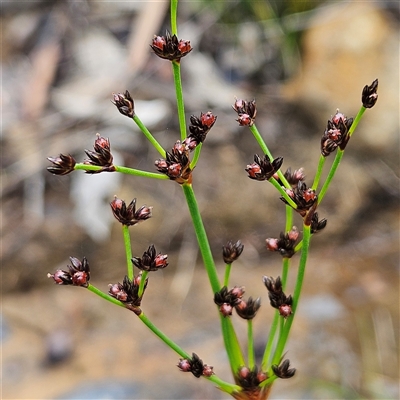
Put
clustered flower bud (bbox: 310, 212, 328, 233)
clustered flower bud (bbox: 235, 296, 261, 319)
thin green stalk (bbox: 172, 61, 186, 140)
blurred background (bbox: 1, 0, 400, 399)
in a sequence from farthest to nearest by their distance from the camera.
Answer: blurred background (bbox: 1, 0, 400, 399) < clustered flower bud (bbox: 235, 296, 261, 319) < clustered flower bud (bbox: 310, 212, 328, 233) < thin green stalk (bbox: 172, 61, 186, 140)

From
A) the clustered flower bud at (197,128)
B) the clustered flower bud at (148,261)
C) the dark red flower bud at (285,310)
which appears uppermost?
the clustered flower bud at (197,128)

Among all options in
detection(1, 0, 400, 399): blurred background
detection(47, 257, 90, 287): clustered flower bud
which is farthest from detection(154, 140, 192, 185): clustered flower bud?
detection(1, 0, 400, 399): blurred background

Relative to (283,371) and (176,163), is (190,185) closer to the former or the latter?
(176,163)

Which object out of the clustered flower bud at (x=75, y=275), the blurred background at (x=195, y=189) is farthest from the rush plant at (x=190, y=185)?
the blurred background at (x=195, y=189)

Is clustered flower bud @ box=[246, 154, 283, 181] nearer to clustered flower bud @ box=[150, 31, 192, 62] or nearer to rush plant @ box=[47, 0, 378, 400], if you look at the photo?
rush plant @ box=[47, 0, 378, 400]

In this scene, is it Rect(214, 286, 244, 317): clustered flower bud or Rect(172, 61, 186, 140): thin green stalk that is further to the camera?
Rect(214, 286, 244, 317): clustered flower bud

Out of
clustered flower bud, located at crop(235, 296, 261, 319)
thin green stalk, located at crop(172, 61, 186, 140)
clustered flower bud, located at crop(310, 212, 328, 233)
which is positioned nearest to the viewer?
thin green stalk, located at crop(172, 61, 186, 140)

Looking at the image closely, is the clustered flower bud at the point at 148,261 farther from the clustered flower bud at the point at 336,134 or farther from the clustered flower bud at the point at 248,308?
the clustered flower bud at the point at 336,134
